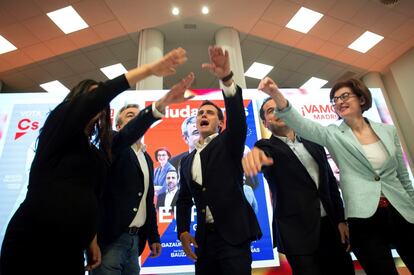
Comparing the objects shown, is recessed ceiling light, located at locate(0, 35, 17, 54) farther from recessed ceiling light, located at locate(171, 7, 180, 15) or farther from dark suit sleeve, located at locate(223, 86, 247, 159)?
dark suit sleeve, located at locate(223, 86, 247, 159)

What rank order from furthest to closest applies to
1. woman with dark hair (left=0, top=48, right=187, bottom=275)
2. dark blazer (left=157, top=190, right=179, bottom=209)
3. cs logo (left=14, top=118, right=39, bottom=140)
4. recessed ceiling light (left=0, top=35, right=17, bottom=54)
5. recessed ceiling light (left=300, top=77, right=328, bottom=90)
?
recessed ceiling light (left=300, top=77, right=328, bottom=90) < recessed ceiling light (left=0, top=35, right=17, bottom=54) < cs logo (left=14, top=118, right=39, bottom=140) < dark blazer (left=157, top=190, right=179, bottom=209) < woman with dark hair (left=0, top=48, right=187, bottom=275)

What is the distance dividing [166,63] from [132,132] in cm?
52

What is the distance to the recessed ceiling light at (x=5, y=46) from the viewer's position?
19.1ft

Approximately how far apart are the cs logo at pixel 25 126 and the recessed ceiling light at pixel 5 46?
3270 millimetres

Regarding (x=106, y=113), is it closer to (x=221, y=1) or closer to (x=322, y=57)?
(x=221, y=1)

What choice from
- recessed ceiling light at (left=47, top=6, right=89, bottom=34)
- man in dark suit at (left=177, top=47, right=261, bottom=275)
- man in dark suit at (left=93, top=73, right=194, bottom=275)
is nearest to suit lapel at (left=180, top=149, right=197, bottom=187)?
man in dark suit at (left=177, top=47, right=261, bottom=275)

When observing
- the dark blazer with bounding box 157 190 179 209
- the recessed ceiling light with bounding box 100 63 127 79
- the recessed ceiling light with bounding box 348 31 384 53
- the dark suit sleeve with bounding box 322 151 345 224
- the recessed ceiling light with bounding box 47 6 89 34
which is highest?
the recessed ceiling light with bounding box 47 6 89 34

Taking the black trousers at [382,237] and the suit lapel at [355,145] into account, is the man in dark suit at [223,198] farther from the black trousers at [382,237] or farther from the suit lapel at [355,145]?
the suit lapel at [355,145]

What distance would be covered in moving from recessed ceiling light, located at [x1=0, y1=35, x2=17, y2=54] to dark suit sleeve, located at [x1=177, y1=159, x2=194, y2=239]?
593 centimetres

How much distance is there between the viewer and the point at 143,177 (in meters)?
1.80

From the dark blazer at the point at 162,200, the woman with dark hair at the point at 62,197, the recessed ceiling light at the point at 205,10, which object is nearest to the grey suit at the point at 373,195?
the woman with dark hair at the point at 62,197

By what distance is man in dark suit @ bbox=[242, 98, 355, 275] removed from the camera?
1472 mm

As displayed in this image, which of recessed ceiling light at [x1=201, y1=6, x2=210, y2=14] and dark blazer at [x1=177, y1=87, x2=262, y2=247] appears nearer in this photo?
dark blazer at [x1=177, y1=87, x2=262, y2=247]

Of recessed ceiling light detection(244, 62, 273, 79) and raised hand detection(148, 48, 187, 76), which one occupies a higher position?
recessed ceiling light detection(244, 62, 273, 79)
